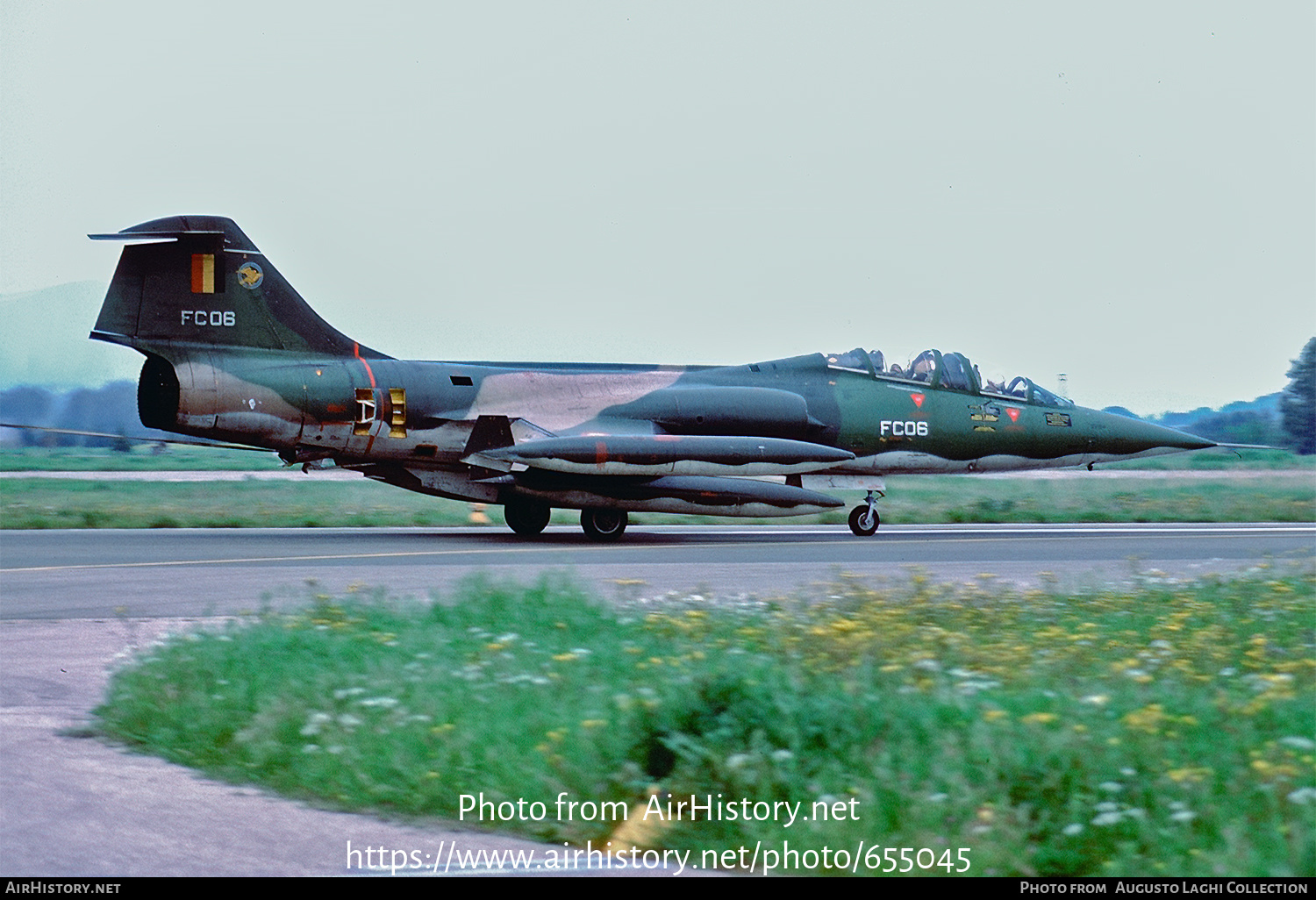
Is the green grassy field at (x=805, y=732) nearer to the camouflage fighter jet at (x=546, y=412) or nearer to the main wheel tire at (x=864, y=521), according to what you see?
the camouflage fighter jet at (x=546, y=412)

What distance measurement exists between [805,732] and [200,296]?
16.7m

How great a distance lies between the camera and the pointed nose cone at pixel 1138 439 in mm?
25375

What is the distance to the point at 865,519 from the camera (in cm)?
2356

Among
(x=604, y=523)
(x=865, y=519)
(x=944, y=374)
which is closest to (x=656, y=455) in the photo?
(x=604, y=523)

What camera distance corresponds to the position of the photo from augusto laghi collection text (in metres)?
5.11

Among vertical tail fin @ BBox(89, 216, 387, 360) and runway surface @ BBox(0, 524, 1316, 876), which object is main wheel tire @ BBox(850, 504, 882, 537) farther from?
vertical tail fin @ BBox(89, 216, 387, 360)

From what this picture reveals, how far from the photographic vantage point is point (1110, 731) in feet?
19.7

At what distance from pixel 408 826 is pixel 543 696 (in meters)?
1.56

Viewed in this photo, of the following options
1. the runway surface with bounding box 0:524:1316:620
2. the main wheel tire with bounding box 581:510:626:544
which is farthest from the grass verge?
the main wheel tire with bounding box 581:510:626:544

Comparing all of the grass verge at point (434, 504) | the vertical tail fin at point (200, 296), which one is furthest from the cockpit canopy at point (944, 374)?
the vertical tail fin at point (200, 296)

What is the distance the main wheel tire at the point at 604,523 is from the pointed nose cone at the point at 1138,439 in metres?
9.30

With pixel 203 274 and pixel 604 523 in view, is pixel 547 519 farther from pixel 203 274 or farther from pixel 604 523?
pixel 203 274

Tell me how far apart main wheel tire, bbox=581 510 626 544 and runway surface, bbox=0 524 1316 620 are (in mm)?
260
